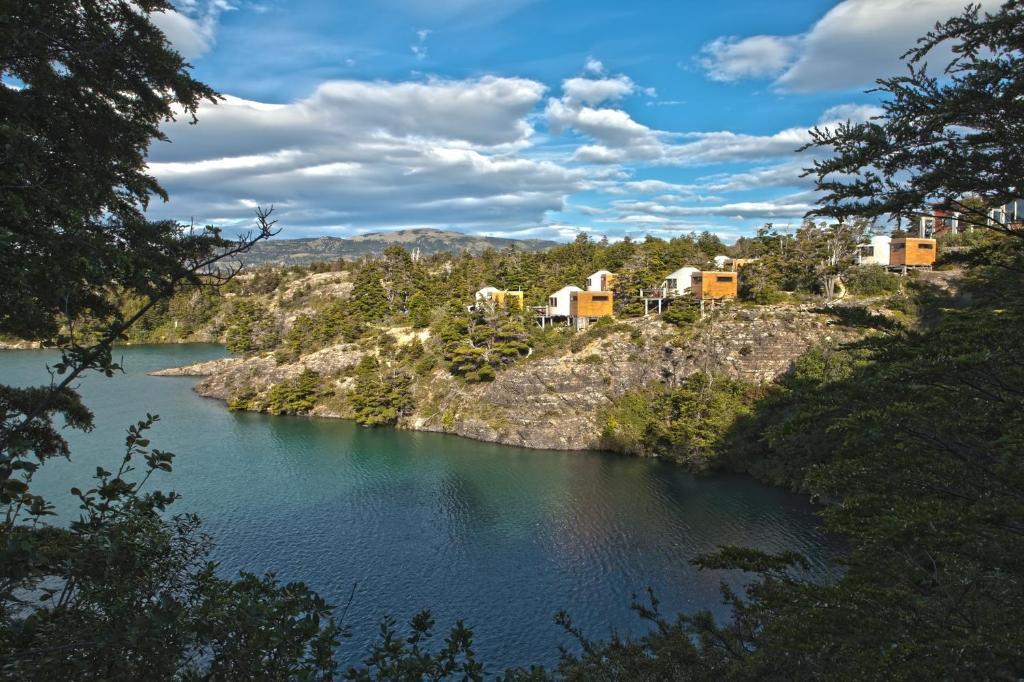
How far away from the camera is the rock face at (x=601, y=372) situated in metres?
40.5

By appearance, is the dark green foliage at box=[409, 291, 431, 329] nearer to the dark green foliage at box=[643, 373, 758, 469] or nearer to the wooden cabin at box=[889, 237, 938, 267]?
the dark green foliage at box=[643, 373, 758, 469]

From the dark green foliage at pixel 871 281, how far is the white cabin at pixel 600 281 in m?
20.8

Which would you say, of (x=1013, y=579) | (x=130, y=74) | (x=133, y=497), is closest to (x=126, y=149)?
(x=130, y=74)

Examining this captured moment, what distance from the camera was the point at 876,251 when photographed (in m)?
50.4

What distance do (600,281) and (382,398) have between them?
2523 cm

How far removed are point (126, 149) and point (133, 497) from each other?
7.63m

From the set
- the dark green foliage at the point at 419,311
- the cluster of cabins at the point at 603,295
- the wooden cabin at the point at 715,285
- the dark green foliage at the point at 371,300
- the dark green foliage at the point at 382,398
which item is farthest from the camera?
the dark green foliage at the point at 371,300

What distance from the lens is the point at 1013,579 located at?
7.45 metres

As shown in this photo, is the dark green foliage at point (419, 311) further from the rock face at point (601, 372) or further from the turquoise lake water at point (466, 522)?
the turquoise lake water at point (466, 522)

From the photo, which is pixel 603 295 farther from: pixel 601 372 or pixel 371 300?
pixel 371 300

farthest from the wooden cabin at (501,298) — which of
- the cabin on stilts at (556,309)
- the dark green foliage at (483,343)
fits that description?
the cabin on stilts at (556,309)

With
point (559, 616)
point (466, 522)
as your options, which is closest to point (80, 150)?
point (559, 616)

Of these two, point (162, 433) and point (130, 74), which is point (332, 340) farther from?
point (130, 74)

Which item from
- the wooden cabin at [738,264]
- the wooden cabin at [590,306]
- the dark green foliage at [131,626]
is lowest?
the dark green foliage at [131,626]
